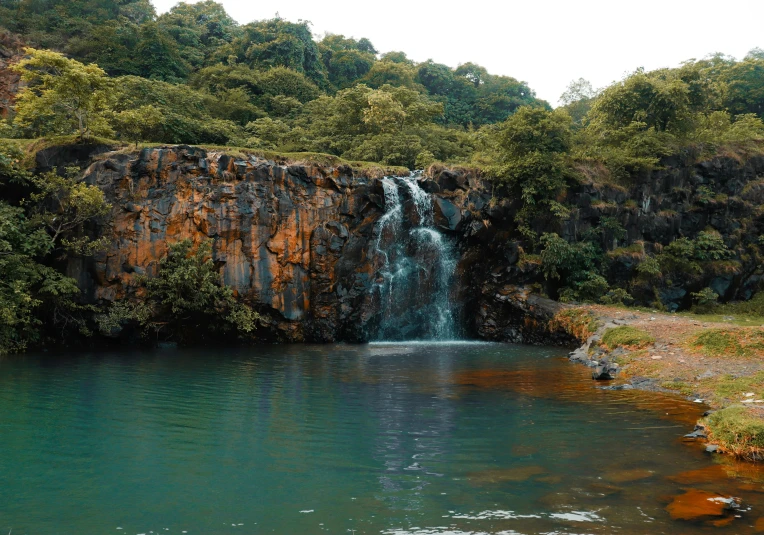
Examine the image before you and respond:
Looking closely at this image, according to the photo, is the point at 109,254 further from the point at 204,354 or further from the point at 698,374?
the point at 698,374

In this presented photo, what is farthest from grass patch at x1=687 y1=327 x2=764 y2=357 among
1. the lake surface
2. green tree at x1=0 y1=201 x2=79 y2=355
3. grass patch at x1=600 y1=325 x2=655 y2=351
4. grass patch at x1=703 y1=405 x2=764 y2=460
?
green tree at x1=0 y1=201 x2=79 y2=355

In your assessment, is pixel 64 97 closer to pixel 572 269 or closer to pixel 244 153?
pixel 244 153

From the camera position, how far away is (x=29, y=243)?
790 inches

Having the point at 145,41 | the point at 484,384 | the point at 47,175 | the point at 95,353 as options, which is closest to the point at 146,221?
the point at 47,175

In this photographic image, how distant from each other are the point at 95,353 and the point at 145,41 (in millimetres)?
29613

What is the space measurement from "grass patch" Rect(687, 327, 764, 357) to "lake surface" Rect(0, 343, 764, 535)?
3.44 meters

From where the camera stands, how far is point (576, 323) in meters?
21.8

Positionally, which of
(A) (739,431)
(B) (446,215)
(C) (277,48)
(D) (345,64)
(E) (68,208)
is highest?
(D) (345,64)

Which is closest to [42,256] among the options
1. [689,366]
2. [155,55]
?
[689,366]

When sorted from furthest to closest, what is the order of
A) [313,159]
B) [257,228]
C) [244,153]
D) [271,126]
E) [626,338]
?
[271,126] < [313,159] < [244,153] < [257,228] < [626,338]

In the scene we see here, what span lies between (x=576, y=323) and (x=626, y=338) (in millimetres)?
4516

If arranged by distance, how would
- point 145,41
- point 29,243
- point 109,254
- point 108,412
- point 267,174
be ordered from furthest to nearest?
1. point 145,41
2. point 267,174
3. point 109,254
4. point 29,243
5. point 108,412

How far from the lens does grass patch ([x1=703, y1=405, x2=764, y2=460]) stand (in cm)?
792

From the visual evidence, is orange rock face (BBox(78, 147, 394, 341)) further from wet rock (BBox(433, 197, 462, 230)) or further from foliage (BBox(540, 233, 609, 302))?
foliage (BBox(540, 233, 609, 302))
